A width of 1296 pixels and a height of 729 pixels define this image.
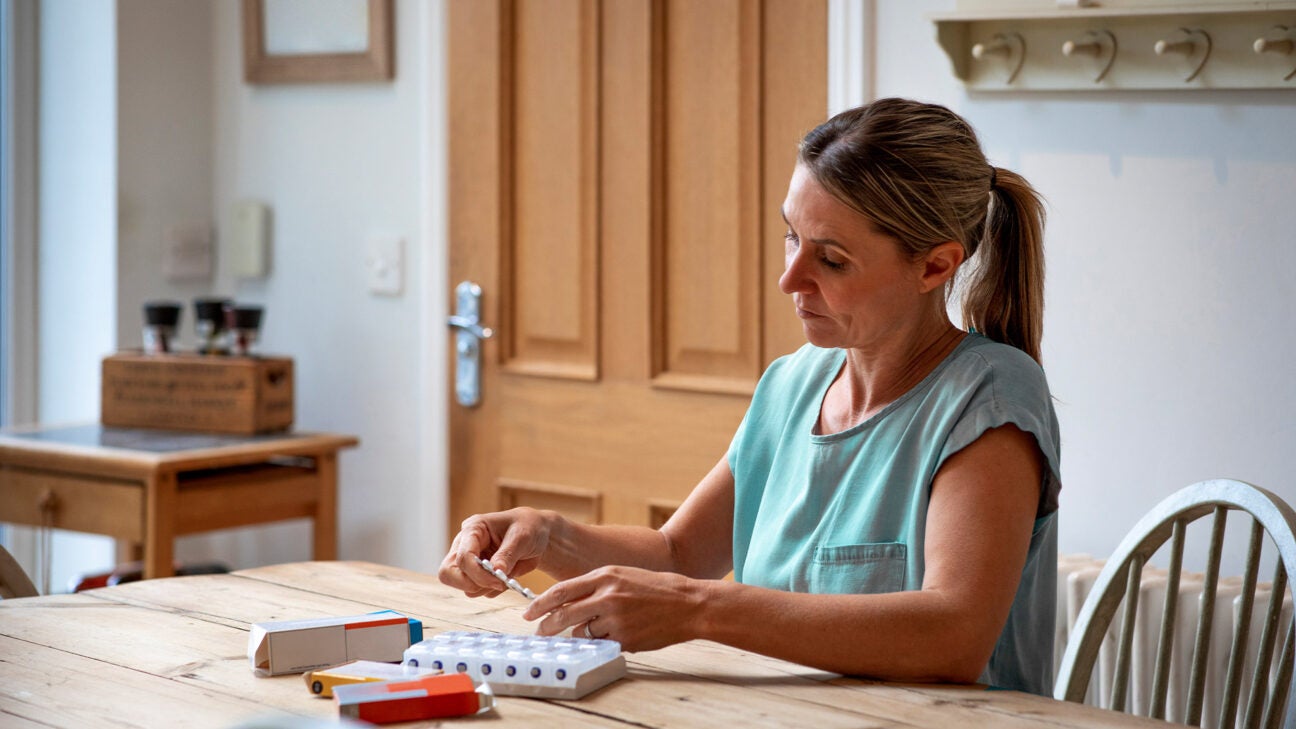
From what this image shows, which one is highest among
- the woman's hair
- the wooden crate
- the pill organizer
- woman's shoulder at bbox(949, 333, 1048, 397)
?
the woman's hair

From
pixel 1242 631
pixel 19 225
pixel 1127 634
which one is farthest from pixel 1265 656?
pixel 19 225

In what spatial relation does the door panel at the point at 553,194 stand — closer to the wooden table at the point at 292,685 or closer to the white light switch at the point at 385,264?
the white light switch at the point at 385,264

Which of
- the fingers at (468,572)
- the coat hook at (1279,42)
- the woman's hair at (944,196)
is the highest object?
the coat hook at (1279,42)

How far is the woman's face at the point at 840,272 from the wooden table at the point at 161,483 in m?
1.53

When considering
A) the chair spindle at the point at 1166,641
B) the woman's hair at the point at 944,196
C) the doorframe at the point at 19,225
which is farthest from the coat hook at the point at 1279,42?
the doorframe at the point at 19,225

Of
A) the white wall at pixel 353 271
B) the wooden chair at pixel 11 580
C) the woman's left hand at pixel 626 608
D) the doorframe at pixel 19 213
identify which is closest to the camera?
the woman's left hand at pixel 626 608

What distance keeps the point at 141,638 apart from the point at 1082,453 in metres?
1.42

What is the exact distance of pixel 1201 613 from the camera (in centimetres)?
154

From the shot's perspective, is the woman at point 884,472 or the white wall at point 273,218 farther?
the white wall at point 273,218

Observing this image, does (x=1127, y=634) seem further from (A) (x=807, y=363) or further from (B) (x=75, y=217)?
(B) (x=75, y=217)

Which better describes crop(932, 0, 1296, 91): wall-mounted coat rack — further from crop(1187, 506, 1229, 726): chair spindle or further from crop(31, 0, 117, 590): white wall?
crop(31, 0, 117, 590): white wall

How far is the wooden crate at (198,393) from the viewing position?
2.76 metres

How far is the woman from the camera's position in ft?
3.93

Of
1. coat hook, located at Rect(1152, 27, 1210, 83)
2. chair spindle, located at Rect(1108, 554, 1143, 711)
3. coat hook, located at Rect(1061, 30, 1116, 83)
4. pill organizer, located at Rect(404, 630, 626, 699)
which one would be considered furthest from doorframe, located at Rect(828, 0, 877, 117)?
pill organizer, located at Rect(404, 630, 626, 699)
